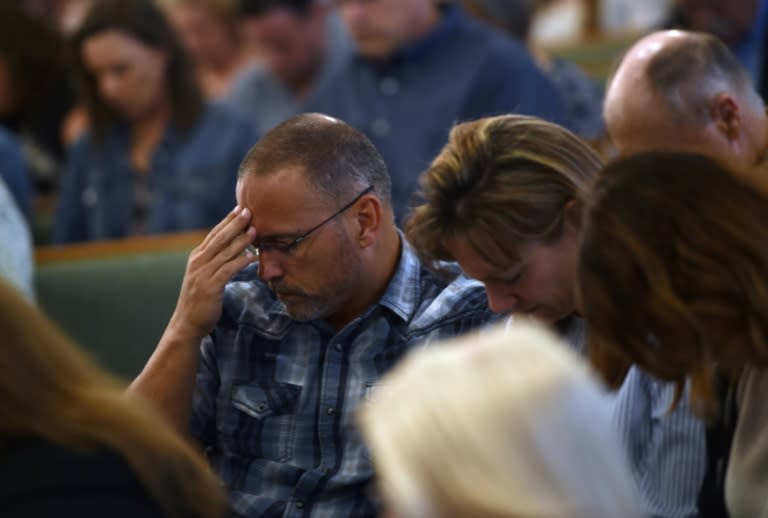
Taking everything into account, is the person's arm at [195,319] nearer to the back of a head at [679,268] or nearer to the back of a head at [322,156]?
the back of a head at [322,156]

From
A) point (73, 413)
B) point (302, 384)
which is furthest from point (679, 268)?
point (302, 384)

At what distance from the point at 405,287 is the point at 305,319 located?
17cm

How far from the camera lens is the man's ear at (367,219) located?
2.00 m

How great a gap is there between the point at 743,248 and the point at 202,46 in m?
3.35

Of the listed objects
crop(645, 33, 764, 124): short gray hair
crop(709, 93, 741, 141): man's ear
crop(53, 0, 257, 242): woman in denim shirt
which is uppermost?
crop(645, 33, 764, 124): short gray hair

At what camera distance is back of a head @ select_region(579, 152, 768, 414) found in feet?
4.58

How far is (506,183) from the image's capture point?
1.85 meters

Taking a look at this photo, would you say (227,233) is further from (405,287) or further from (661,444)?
(661,444)

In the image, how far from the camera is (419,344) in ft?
6.37

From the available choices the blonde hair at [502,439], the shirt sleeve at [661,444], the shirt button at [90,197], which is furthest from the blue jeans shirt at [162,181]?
the blonde hair at [502,439]

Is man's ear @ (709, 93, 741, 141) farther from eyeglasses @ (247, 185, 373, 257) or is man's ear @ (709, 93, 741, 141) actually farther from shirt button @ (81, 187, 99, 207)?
shirt button @ (81, 187, 99, 207)

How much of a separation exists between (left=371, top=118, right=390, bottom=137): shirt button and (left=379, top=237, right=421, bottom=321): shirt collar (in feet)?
3.88

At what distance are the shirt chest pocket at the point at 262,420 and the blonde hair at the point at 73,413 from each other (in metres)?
0.64

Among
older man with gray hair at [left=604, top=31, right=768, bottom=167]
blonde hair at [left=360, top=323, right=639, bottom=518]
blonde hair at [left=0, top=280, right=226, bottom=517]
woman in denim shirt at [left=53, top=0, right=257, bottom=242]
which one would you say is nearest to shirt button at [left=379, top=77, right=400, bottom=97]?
woman in denim shirt at [left=53, top=0, right=257, bottom=242]
